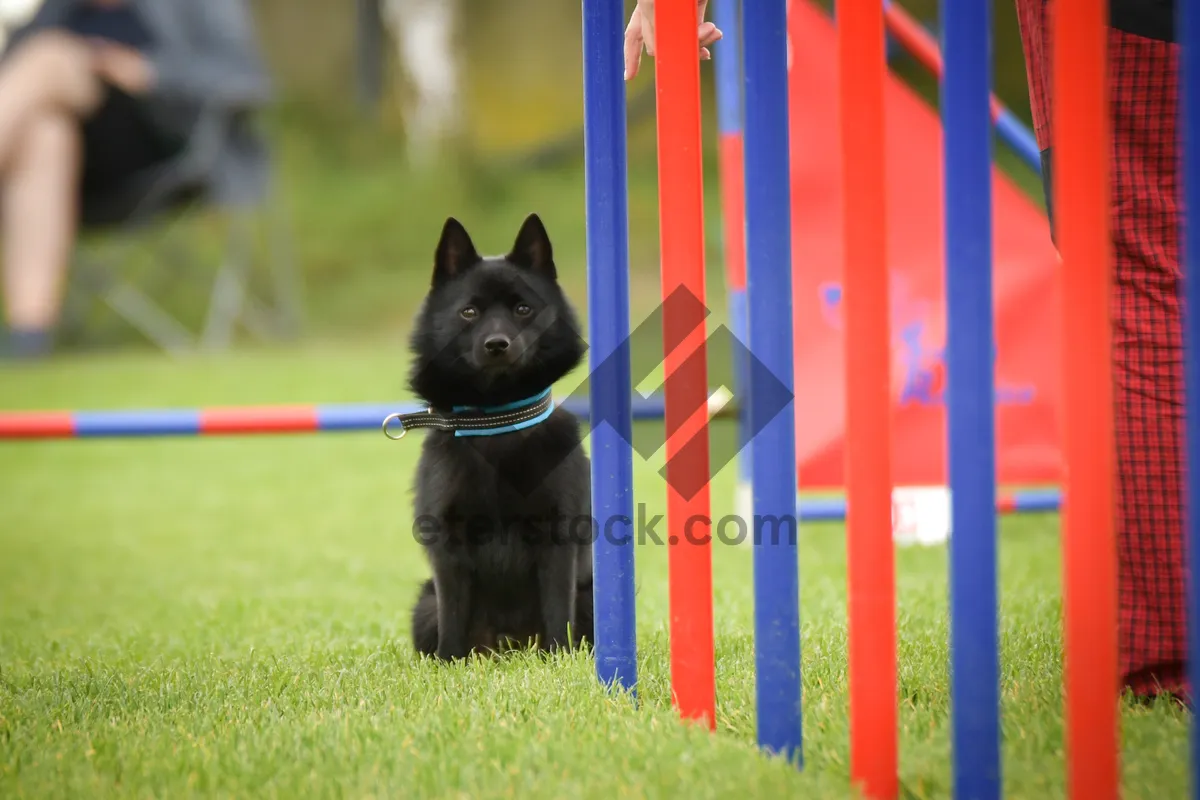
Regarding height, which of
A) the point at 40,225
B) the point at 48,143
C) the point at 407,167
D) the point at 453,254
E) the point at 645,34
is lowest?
the point at 453,254

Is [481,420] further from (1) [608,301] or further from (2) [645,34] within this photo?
(2) [645,34]

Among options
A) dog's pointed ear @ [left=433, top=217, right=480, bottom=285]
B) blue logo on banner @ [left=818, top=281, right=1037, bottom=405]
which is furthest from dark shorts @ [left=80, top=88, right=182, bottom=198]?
dog's pointed ear @ [left=433, top=217, right=480, bottom=285]

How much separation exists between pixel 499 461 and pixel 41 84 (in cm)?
768

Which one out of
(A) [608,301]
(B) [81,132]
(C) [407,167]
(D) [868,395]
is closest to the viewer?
(D) [868,395]

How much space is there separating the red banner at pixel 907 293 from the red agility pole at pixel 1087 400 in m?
2.53

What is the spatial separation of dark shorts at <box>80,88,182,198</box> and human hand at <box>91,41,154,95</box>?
11cm

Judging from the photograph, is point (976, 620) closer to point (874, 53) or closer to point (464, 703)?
point (874, 53)

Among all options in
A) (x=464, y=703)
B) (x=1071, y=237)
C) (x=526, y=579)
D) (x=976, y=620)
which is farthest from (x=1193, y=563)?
(x=526, y=579)

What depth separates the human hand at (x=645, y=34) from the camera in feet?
5.96

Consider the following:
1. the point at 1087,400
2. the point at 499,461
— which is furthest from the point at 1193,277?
the point at 499,461

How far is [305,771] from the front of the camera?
4.82 ft

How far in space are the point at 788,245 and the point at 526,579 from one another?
1022mm

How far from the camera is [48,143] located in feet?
26.9

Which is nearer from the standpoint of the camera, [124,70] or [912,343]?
[912,343]
